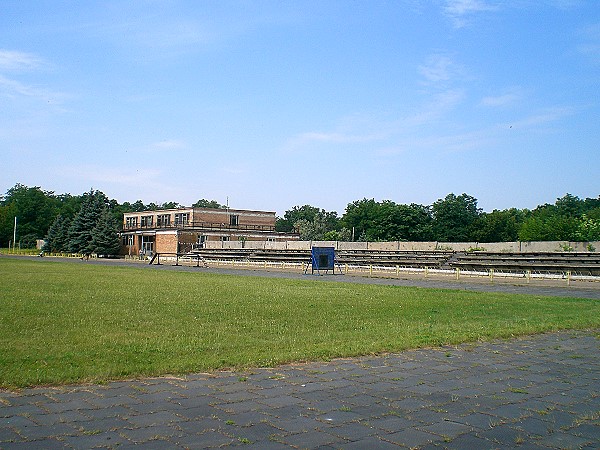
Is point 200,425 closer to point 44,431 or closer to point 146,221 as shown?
point 44,431

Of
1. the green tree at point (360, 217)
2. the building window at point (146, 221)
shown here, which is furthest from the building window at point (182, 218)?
the green tree at point (360, 217)

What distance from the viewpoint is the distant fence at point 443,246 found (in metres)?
44.6

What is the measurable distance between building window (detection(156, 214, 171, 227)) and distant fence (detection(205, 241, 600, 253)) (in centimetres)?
1671

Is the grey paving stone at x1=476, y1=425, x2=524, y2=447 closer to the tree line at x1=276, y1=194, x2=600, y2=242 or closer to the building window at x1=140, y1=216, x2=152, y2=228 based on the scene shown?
the tree line at x1=276, y1=194, x2=600, y2=242

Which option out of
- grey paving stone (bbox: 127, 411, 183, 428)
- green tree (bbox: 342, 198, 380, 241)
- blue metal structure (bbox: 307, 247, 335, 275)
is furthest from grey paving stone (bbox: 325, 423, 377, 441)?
green tree (bbox: 342, 198, 380, 241)

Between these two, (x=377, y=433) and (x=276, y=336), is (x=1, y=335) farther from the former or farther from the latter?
(x=377, y=433)

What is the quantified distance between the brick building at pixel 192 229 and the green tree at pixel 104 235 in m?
5.30

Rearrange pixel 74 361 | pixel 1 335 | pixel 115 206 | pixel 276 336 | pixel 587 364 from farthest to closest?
pixel 115 206
pixel 276 336
pixel 1 335
pixel 587 364
pixel 74 361

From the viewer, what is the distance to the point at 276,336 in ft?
36.7

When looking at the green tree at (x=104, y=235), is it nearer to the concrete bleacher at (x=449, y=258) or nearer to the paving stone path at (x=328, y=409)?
the concrete bleacher at (x=449, y=258)

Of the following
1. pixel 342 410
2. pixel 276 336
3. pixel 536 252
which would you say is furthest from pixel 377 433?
pixel 536 252

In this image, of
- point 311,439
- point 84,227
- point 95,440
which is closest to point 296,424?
point 311,439

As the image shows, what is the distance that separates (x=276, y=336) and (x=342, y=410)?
5177 mm

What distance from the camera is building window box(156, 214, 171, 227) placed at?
95750mm
